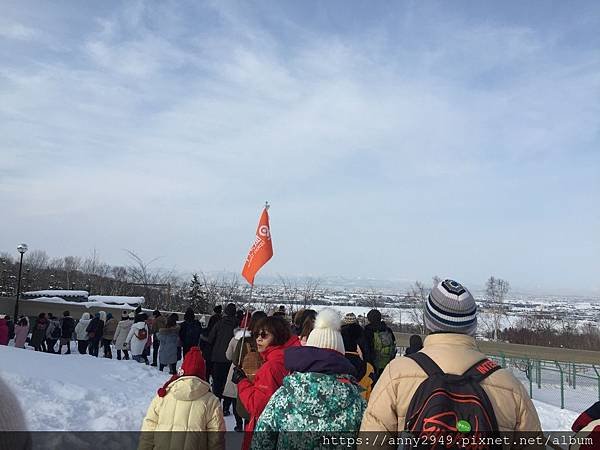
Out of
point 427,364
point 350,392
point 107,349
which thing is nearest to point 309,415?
point 350,392

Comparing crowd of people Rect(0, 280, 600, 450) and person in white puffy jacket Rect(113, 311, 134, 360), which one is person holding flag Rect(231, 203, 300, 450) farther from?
person in white puffy jacket Rect(113, 311, 134, 360)

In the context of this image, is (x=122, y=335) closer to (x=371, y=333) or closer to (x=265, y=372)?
(x=371, y=333)

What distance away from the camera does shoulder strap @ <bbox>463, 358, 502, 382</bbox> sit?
2.47 metres

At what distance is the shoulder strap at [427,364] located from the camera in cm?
249

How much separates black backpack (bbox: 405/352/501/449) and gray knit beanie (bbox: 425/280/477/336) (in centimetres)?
30

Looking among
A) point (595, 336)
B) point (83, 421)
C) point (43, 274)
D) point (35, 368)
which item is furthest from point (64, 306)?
point (43, 274)

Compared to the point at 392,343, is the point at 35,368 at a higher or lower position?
lower

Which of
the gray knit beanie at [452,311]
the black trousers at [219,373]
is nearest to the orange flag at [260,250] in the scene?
the black trousers at [219,373]

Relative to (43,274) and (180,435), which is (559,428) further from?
(43,274)

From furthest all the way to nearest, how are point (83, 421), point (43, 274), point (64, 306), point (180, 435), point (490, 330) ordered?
point (43, 274) < point (490, 330) < point (64, 306) < point (83, 421) < point (180, 435)

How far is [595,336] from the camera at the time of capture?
51.2 meters

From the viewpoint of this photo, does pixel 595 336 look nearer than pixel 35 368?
No

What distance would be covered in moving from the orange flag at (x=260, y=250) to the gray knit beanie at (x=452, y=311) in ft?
24.0

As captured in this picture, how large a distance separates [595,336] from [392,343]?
5136 cm
